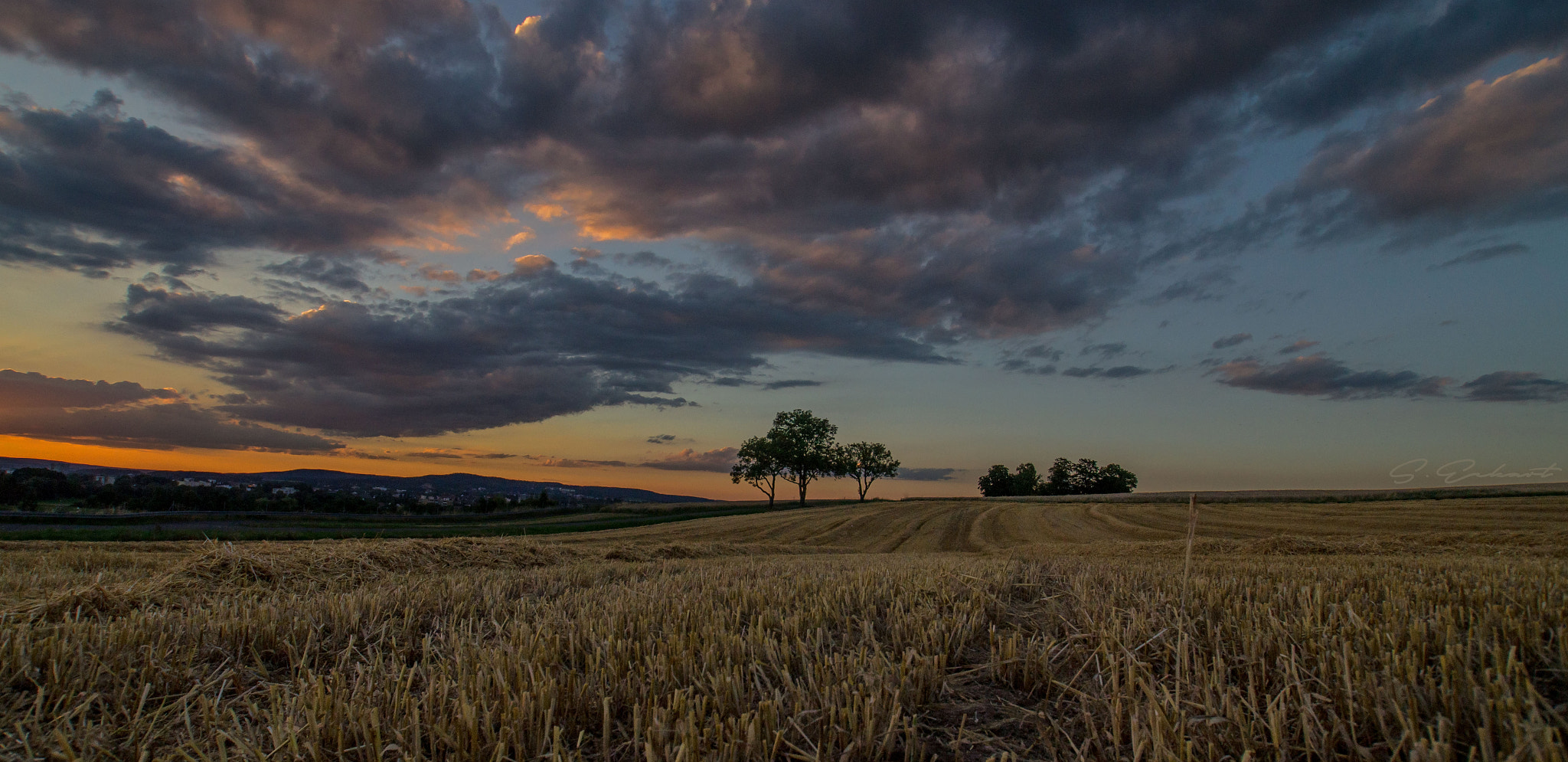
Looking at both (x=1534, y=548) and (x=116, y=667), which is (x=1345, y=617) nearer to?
(x=116, y=667)

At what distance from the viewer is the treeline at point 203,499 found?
61688 millimetres

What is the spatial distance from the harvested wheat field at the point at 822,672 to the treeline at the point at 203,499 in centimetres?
7173

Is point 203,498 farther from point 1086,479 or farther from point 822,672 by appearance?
point 1086,479

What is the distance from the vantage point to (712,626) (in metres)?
3.50

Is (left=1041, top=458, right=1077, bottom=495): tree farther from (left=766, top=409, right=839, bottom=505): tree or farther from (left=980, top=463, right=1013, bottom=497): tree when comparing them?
(left=766, top=409, right=839, bottom=505): tree

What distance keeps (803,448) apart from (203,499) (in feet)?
228

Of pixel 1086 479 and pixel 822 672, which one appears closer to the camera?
pixel 822 672

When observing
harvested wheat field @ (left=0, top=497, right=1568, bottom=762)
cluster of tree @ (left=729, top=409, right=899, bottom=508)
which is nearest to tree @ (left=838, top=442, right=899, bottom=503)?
cluster of tree @ (left=729, top=409, right=899, bottom=508)

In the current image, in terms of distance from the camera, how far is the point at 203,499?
63.2m

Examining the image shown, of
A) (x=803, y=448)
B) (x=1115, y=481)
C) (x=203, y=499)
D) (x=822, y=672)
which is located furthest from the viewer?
(x=1115, y=481)

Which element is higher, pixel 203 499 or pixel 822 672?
pixel 822 672

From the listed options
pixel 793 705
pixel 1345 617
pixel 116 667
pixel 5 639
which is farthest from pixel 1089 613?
pixel 5 639

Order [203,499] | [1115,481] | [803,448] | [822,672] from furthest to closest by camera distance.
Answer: [1115,481] < [803,448] < [203,499] < [822,672]

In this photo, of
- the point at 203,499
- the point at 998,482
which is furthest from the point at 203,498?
the point at 998,482
